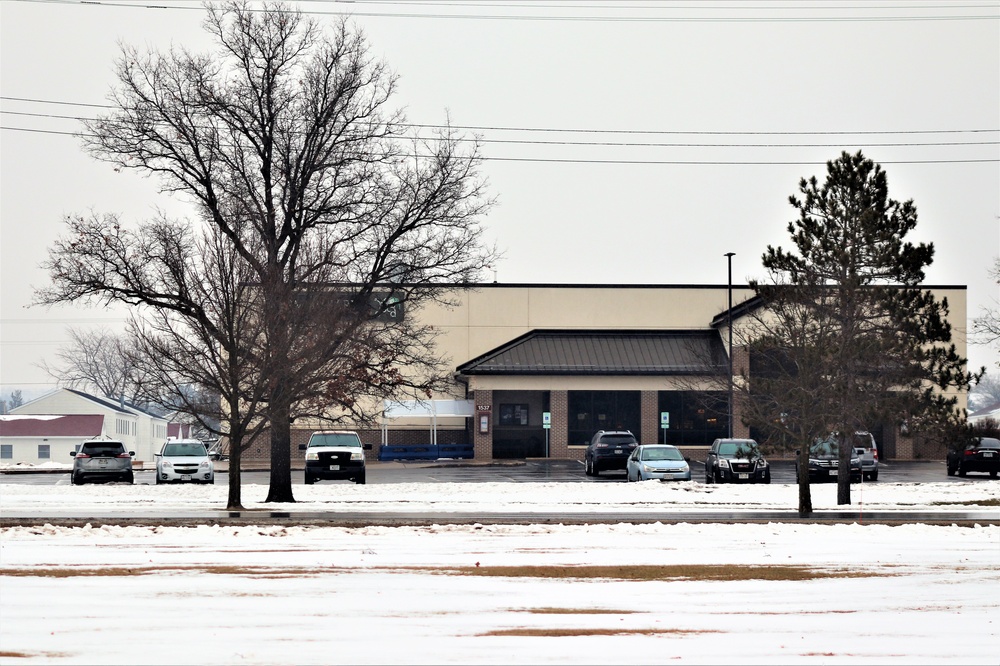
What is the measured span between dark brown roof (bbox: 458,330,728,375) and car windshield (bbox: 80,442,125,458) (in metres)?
20.5

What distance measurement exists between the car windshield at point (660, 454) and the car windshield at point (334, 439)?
9619mm

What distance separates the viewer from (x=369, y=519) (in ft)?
80.2

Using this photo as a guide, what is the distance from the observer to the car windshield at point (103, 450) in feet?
133

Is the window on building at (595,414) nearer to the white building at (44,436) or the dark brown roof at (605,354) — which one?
the dark brown roof at (605,354)

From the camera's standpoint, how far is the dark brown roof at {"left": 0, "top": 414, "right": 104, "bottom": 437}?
89625 millimetres

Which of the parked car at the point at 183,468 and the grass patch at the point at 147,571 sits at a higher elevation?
the parked car at the point at 183,468

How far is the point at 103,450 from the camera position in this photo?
40844mm

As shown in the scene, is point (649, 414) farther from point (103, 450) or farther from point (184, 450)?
point (103, 450)

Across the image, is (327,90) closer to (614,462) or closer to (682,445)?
(614,462)

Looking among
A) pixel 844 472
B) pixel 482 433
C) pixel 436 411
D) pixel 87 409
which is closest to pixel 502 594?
pixel 844 472

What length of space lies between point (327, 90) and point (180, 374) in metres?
8.79

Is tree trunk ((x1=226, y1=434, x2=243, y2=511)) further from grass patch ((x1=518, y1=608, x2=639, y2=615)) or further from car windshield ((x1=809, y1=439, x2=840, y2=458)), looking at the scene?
grass patch ((x1=518, y1=608, x2=639, y2=615))

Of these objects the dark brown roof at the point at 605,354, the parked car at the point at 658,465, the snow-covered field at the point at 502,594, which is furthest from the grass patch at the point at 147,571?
the dark brown roof at the point at 605,354

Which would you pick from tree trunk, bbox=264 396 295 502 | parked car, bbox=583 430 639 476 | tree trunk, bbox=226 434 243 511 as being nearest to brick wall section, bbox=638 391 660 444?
parked car, bbox=583 430 639 476
